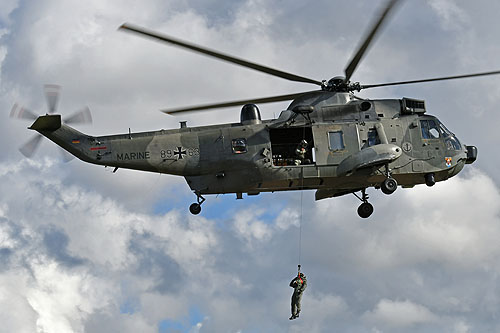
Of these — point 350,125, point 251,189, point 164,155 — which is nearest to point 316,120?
point 350,125

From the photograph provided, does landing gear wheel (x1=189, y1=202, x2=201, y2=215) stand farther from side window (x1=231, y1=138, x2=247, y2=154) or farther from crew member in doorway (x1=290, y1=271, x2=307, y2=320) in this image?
crew member in doorway (x1=290, y1=271, x2=307, y2=320)

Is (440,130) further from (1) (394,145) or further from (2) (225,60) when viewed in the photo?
(2) (225,60)

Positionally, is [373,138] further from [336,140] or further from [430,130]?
[430,130]

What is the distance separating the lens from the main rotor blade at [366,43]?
2753 cm

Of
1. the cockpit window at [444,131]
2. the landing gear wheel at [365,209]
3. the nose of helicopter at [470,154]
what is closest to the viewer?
the cockpit window at [444,131]

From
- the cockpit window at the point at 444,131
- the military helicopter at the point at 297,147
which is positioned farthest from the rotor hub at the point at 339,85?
the cockpit window at the point at 444,131

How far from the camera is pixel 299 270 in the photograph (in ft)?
107

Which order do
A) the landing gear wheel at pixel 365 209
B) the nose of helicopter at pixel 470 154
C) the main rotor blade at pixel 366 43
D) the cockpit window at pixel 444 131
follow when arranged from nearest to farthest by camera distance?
1. the main rotor blade at pixel 366 43
2. the cockpit window at pixel 444 131
3. the nose of helicopter at pixel 470 154
4. the landing gear wheel at pixel 365 209

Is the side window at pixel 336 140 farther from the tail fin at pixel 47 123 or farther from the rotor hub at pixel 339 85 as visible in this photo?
the tail fin at pixel 47 123

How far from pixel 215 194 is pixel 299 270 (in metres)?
4.88

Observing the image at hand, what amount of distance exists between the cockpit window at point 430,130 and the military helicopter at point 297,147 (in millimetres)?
62

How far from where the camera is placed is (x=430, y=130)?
106 ft

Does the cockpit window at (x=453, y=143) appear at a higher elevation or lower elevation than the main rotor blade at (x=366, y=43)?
lower

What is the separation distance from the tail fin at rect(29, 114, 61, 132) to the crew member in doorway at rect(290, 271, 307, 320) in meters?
11.1
